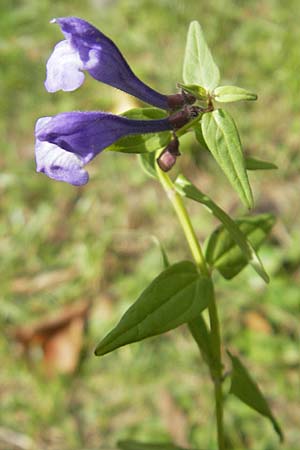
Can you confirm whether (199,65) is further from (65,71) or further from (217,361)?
(217,361)

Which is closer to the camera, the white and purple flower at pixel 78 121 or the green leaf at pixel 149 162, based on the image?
the white and purple flower at pixel 78 121

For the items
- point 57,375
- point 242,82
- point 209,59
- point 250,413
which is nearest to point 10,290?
point 57,375

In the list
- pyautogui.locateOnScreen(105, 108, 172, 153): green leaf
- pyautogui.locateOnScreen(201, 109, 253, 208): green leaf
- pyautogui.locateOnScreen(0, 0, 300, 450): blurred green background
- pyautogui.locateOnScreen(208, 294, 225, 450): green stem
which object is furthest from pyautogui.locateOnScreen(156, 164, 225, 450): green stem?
pyautogui.locateOnScreen(0, 0, 300, 450): blurred green background

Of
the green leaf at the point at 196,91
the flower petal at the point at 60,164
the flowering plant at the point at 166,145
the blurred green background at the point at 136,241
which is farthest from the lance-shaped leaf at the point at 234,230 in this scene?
the blurred green background at the point at 136,241

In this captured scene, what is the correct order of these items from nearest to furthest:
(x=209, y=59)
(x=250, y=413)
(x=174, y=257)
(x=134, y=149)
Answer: (x=134, y=149) → (x=209, y=59) → (x=250, y=413) → (x=174, y=257)

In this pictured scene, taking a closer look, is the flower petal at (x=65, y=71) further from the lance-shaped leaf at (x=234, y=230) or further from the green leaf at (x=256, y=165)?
the green leaf at (x=256, y=165)

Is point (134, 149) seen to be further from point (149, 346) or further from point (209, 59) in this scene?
point (149, 346)

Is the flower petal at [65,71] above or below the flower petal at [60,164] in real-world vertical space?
above
